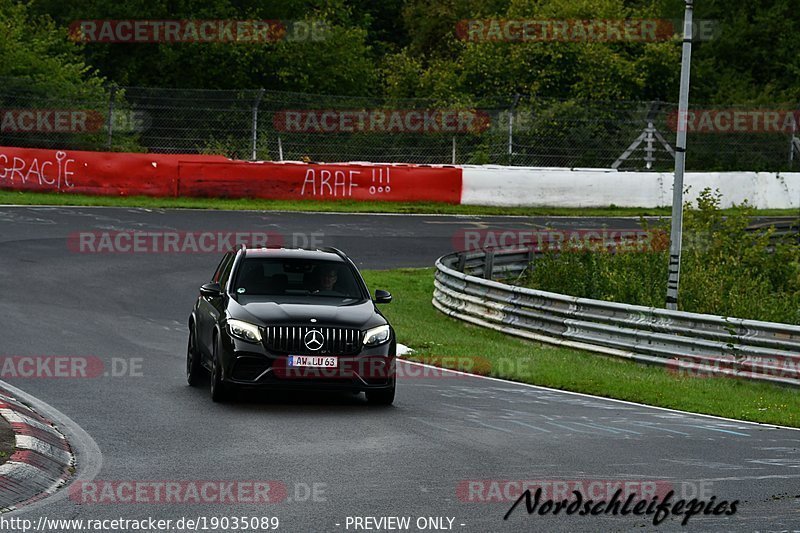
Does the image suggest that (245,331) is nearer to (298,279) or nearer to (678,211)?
(298,279)

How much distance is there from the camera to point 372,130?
3888 centimetres

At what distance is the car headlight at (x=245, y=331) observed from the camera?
13.2 metres

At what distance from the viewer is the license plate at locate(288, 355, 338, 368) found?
43.1 feet

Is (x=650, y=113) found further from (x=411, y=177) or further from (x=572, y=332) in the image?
(x=572, y=332)

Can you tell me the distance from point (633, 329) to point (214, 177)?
18678mm

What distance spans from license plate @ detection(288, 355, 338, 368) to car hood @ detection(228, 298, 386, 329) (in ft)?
1.11

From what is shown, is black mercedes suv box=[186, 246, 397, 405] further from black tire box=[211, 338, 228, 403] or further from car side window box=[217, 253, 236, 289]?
car side window box=[217, 253, 236, 289]

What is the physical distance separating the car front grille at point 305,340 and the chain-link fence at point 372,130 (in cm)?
2272

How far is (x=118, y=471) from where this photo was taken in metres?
9.96

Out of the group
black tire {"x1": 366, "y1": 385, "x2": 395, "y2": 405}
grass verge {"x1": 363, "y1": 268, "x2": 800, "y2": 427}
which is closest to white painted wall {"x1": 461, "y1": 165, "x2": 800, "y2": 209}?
grass verge {"x1": 363, "y1": 268, "x2": 800, "y2": 427}

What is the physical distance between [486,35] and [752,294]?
28625mm

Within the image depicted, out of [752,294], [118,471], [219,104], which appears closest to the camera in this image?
[118,471]

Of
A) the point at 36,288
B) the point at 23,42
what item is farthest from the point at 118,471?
the point at 23,42

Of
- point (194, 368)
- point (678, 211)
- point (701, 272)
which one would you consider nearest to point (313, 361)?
point (194, 368)
